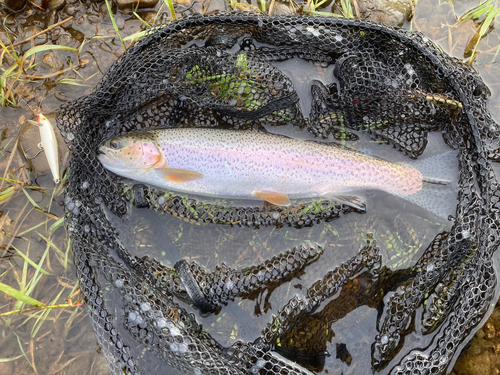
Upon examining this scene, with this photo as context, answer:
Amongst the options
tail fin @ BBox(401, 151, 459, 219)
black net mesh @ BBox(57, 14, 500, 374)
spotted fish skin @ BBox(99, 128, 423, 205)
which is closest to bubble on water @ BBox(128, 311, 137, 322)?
black net mesh @ BBox(57, 14, 500, 374)

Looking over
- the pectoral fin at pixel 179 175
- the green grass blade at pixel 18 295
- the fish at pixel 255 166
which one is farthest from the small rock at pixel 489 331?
the green grass blade at pixel 18 295

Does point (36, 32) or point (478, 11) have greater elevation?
point (478, 11)

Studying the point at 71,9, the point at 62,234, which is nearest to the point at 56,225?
the point at 62,234

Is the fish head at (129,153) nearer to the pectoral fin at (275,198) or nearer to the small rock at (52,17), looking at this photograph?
the pectoral fin at (275,198)

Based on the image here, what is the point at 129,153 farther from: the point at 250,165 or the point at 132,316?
the point at 132,316

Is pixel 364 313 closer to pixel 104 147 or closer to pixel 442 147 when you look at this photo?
pixel 442 147

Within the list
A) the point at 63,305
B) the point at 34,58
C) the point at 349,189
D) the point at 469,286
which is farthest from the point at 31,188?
the point at 469,286
